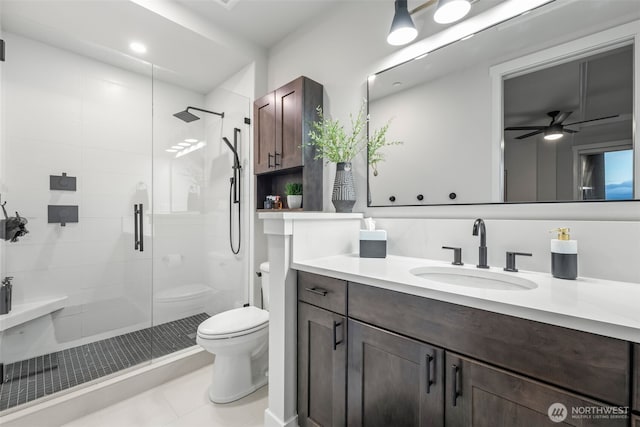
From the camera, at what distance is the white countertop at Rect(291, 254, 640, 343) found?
0.64m

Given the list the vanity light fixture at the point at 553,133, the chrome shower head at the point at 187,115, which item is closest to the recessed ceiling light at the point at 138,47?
the chrome shower head at the point at 187,115

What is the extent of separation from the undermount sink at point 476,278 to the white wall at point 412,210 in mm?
132

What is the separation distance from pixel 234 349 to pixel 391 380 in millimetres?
1041

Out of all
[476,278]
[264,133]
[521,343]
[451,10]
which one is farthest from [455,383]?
[264,133]

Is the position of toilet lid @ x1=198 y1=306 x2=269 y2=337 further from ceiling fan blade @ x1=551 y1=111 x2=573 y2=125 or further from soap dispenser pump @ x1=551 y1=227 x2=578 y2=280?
ceiling fan blade @ x1=551 y1=111 x2=573 y2=125

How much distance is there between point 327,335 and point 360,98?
1.48 meters

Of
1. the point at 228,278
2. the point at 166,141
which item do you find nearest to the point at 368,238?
the point at 228,278

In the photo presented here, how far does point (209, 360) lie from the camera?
2.15 meters

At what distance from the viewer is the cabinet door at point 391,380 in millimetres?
901

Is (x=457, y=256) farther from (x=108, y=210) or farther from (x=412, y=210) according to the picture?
(x=108, y=210)

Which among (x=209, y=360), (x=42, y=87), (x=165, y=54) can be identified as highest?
(x=165, y=54)

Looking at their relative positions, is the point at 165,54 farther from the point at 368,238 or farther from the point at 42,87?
the point at 368,238

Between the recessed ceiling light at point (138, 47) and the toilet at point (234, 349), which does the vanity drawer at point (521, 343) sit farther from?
the recessed ceiling light at point (138, 47)

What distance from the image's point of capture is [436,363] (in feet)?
2.92
